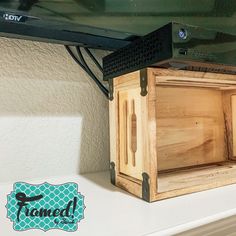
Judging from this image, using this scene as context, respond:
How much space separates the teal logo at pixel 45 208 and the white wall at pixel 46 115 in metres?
0.22

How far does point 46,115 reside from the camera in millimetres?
739

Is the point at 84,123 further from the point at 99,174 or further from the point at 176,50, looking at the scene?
the point at 176,50

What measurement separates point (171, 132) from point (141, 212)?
358 mm

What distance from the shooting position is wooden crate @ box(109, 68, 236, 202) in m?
0.53

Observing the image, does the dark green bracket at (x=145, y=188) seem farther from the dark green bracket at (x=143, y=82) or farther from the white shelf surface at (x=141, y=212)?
the dark green bracket at (x=143, y=82)

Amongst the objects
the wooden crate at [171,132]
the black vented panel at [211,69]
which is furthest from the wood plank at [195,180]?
the black vented panel at [211,69]

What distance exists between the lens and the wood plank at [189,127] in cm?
77

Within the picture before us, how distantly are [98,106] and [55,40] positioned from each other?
0.26 meters

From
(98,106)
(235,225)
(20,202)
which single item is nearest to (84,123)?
(98,106)

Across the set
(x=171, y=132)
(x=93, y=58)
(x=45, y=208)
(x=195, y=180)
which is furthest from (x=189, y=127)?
(x=45, y=208)

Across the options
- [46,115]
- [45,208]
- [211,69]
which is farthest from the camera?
[46,115]

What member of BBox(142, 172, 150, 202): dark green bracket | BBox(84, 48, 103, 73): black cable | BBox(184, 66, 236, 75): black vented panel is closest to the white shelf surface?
BBox(142, 172, 150, 202): dark green bracket

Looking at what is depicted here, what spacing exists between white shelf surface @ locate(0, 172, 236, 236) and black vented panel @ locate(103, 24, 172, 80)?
278 mm

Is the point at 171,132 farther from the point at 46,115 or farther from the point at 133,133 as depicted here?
the point at 46,115
